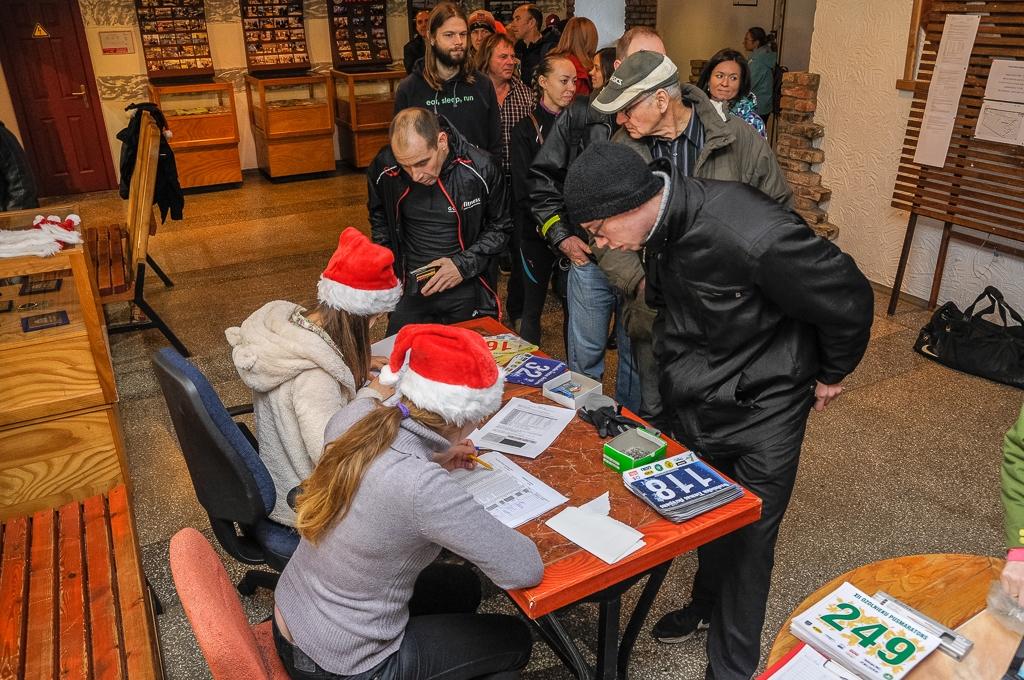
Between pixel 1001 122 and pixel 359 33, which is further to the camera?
pixel 359 33

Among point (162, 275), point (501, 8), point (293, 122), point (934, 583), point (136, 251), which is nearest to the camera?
point (934, 583)

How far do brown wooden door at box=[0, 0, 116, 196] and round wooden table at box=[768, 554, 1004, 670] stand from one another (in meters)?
9.49

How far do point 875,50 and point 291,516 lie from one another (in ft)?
15.9

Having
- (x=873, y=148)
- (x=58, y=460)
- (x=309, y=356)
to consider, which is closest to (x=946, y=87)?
(x=873, y=148)

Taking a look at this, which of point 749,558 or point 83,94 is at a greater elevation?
point 83,94

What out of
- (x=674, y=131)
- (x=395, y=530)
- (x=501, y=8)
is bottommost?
(x=395, y=530)

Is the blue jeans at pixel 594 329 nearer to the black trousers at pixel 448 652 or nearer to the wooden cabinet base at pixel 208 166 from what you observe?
the black trousers at pixel 448 652

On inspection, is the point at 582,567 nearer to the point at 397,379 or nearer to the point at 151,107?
the point at 397,379

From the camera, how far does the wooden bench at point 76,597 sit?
77.2 inches

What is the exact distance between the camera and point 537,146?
14.0 ft

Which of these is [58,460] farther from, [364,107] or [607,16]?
[607,16]

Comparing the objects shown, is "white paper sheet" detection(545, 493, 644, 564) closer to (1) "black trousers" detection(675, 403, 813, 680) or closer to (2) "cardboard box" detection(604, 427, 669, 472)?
(2) "cardboard box" detection(604, 427, 669, 472)

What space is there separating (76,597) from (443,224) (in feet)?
6.46

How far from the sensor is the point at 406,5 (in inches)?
386
